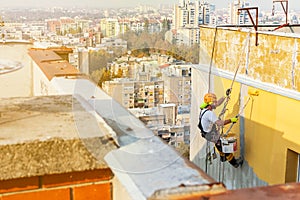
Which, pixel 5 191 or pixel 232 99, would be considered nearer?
pixel 5 191

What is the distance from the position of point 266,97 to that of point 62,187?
6221mm

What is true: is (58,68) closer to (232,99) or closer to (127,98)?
(127,98)

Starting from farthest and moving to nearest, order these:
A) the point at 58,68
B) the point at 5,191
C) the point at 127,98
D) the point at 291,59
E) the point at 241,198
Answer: the point at 291,59 < the point at 58,68 < the point at 127,98 < the point at 5,191 < the point at 241,198

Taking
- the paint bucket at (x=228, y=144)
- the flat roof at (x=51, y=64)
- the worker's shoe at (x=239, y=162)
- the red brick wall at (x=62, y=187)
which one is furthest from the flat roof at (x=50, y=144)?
the worker's shoe at (x=239, y=162)

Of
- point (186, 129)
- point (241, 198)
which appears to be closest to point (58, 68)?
point (186, 129)

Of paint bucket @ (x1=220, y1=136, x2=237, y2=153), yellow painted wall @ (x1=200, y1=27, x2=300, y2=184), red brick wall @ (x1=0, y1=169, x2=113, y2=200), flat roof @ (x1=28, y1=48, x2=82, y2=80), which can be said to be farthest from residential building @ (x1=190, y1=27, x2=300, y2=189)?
red brick wall @ (x1=0, y1=169, x2=113, y2=200)

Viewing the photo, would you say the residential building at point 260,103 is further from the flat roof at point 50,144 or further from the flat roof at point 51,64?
the flat roof at point 50,144

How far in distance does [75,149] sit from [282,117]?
5.85 m

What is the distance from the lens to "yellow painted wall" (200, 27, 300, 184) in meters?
6.42

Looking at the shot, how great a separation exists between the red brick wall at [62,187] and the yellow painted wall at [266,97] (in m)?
4.89

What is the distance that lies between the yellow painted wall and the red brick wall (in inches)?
192

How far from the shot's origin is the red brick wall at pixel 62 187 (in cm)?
113

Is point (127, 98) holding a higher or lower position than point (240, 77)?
higher

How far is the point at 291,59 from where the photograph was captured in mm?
6387
